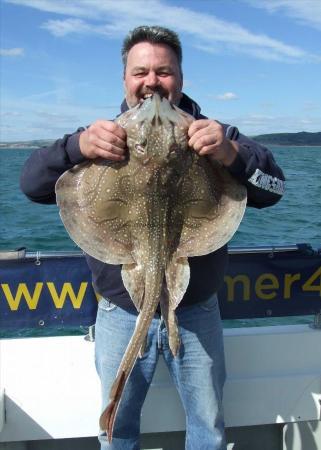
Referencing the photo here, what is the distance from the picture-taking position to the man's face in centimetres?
242

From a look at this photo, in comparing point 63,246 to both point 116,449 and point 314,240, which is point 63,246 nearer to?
point 314,240

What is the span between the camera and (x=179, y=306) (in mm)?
2604

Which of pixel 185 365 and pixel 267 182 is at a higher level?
pixel 267 182

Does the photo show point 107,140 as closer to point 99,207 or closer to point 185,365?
point 99,207

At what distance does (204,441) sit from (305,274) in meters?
1.50

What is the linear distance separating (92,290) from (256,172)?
158 cm

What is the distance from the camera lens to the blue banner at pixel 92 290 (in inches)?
133

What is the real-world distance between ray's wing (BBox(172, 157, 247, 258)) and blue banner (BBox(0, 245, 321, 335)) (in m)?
1.24

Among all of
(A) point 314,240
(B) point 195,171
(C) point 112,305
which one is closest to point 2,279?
(C) point 112,305

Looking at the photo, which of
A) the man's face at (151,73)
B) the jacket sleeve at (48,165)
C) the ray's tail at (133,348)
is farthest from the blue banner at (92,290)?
the man's face at (151,73)

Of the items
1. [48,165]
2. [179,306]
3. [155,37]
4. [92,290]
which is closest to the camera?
[48,165]

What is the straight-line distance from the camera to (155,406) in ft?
10.8

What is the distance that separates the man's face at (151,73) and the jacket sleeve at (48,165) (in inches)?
13.2

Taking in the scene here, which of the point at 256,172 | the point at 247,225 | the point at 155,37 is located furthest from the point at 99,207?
the point at 247,225
